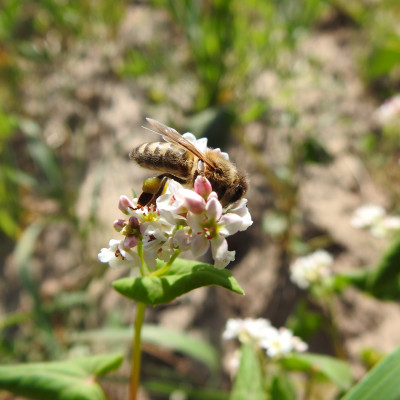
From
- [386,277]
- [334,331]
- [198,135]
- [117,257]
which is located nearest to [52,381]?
[117,257]

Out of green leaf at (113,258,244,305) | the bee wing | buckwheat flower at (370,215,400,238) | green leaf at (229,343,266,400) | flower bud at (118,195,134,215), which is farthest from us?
buckwheat flower at (370,215,400,238)

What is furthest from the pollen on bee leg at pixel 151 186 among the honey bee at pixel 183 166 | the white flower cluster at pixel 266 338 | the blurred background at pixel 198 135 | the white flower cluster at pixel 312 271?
the white flower cluster at pixel 312 271

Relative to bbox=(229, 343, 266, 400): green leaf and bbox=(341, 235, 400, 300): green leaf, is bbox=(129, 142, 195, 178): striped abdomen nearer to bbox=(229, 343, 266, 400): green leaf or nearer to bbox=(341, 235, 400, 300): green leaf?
bbox=(229, 343, 266, 400): green leaf

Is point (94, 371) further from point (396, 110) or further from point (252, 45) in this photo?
point (252, 45)

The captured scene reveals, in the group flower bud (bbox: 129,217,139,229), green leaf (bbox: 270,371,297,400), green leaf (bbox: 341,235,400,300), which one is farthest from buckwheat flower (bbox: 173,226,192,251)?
green leaf (bbox: 341,235,400,300)

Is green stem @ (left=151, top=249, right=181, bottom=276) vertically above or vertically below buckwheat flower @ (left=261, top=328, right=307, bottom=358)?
below

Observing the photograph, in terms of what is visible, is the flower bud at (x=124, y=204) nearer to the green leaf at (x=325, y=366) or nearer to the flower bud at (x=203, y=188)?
the flower bud at (x=203, y=188)

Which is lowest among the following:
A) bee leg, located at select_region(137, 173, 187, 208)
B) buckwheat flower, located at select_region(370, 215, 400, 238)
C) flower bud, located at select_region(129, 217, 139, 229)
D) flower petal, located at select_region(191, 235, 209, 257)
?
flower petal, located at select_region(191, 235, 209, 257)
